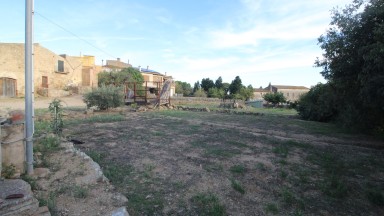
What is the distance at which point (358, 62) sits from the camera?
801cm

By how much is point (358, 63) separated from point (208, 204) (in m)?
6.42

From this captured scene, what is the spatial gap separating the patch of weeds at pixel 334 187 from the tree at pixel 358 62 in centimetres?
258

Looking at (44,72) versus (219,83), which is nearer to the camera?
(44,72)

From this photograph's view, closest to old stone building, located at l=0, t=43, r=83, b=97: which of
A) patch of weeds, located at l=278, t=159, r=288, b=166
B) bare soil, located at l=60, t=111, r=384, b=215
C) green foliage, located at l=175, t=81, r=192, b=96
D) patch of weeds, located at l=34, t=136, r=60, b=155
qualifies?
patch of weeds, located at l=34, t=136, r=60, b=155

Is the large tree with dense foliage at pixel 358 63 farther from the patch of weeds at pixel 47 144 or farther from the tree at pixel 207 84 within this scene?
the tree at pixel 207 84

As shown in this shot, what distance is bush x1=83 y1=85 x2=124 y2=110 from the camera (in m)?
15.7

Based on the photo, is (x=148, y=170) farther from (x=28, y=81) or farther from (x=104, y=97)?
(x=104, y=97)

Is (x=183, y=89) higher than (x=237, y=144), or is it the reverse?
(x=183, y=89)

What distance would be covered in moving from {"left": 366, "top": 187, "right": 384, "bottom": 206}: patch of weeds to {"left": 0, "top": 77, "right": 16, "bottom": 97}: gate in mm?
30901

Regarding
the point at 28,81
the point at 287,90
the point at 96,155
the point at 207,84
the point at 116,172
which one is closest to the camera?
the point at 28,81

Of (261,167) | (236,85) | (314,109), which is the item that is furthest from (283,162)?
(236,85)

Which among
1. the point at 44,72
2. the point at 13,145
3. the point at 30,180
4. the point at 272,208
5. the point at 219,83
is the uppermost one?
the point at 219,83

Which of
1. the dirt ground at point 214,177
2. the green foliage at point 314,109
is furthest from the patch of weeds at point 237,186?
the green foliage at point 314,109

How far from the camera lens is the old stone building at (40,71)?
2812 cm
